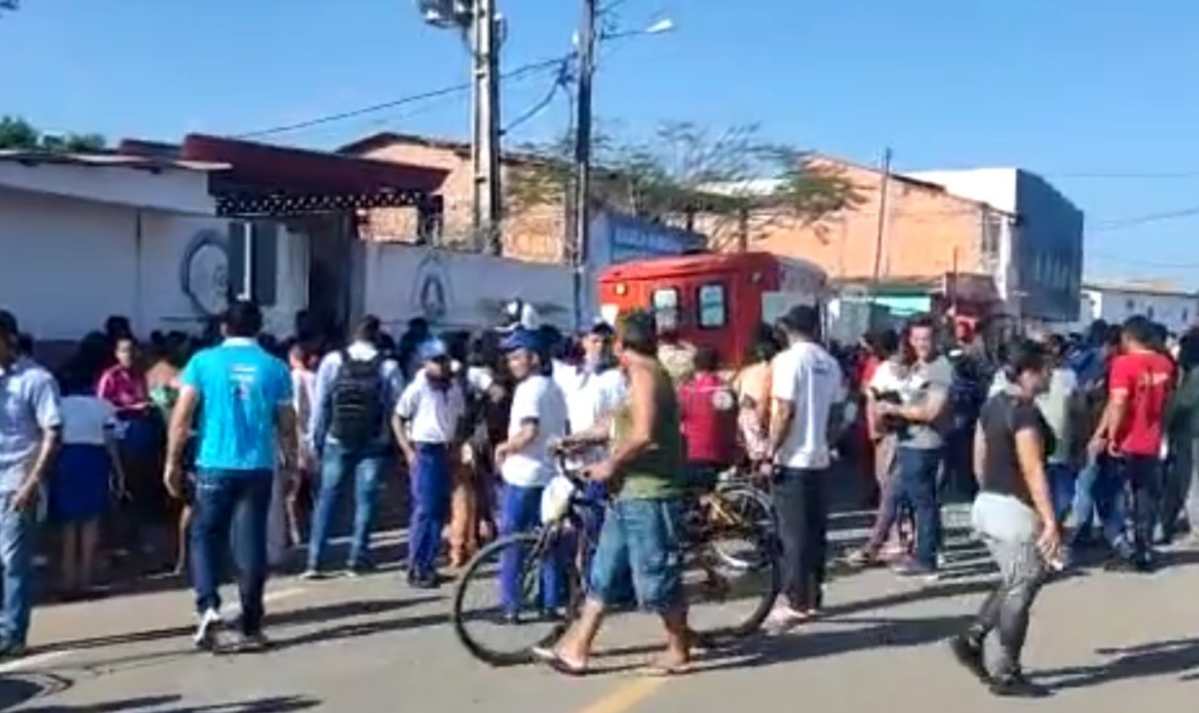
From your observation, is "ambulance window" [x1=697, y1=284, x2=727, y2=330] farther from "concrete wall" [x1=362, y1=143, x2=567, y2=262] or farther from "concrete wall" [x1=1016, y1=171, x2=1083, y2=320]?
"concrete wall" [x1=1016, y1=171, x2=1083, y2=320]

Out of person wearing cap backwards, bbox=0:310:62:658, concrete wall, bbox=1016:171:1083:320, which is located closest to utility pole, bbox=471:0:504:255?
A: person wearing cap backwards, bbox=0:310:62:658

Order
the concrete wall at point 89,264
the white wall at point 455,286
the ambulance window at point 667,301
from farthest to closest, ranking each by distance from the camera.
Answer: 1. the ambulance window at point 667,301
2. the white wall at point 455,286
3. the concrete wall at point 89,264

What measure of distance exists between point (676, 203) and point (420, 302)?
74.8 feet

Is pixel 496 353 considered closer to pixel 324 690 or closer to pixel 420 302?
pixel 324 690

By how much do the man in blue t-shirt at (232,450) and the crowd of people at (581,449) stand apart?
15mm

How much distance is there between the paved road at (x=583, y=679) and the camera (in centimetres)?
842

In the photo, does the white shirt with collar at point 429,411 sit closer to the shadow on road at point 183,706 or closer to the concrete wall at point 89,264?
the shadow on road at point 183,706

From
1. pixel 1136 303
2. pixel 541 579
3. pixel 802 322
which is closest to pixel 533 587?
pixel 541 579

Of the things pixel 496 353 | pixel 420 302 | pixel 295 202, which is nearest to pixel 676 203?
pixel 420 302

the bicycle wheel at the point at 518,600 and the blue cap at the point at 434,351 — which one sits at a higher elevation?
the blue cap at the point at 434,351

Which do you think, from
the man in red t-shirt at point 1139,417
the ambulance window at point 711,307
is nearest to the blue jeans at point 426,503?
the man in red t-shirt at point 1139,417

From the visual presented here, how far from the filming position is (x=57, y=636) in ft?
33.4

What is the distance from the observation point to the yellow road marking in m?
8.22

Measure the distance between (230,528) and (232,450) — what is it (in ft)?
1.43
